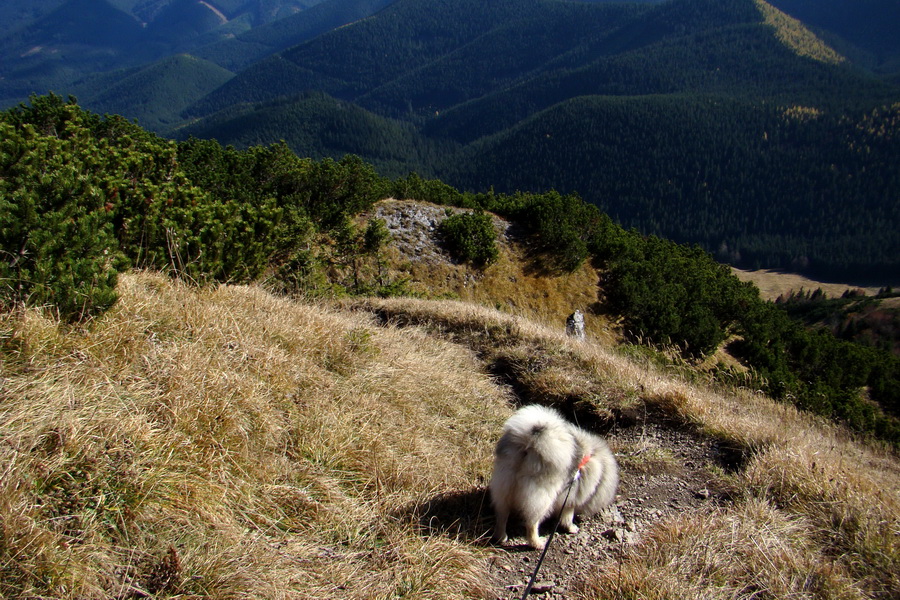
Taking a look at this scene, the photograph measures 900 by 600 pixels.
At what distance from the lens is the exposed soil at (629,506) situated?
3088mm

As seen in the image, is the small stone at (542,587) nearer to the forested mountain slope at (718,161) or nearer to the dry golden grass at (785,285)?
the dry golden grass at (785,285)

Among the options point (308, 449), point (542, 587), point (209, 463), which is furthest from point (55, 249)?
point (542, 587)

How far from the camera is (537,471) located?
122 inches

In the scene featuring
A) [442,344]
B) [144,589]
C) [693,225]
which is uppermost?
[144,589]

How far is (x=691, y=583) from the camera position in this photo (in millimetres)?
2732

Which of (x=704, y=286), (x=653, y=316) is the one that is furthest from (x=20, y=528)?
(x=704, y=286)

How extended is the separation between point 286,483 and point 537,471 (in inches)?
64.2

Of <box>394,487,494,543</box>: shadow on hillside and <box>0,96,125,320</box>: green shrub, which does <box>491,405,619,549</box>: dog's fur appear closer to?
<box>394,487,494,543</box>: shadow on hillside

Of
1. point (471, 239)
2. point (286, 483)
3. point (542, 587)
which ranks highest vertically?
point (286, 483)

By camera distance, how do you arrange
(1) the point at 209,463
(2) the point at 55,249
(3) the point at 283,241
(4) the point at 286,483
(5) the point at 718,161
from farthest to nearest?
(5) the point at 718,161, (3) the point at 283,241, (2) the point at 55,249, (4) the point at 286,483, (1) the point at 209,463

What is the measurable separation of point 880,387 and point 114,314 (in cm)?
3378

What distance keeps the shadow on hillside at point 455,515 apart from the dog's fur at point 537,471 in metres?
0.14

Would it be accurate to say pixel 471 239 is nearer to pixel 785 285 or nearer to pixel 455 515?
pixel 455 515

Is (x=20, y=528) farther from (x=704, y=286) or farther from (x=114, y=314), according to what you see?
(x=704, y=286)
